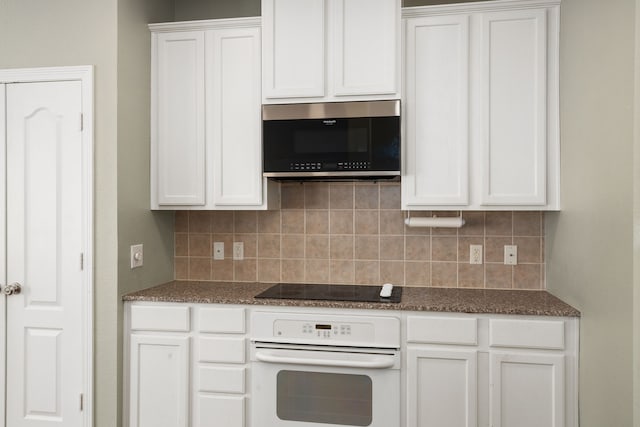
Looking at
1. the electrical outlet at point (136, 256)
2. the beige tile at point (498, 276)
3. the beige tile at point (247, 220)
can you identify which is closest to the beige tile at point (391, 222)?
the beige tile at point (498, 276)

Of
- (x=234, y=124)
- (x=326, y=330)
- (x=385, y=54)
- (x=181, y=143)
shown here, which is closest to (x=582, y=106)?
(x=385, y=54)

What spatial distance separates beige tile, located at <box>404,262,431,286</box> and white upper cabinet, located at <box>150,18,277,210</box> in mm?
902

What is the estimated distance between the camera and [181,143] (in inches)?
104

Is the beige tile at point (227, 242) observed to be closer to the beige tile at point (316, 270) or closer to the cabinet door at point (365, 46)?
the beige tile at point (316, 270)

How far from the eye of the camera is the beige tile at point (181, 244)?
296 centimetres

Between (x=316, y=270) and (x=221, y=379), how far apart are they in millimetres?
836

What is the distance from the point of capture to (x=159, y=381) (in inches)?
94.5

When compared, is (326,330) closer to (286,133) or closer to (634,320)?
(286,133)

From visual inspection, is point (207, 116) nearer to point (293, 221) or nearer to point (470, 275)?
point (293, 221)

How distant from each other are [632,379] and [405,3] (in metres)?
2.21

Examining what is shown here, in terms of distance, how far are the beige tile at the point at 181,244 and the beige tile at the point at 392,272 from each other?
121 centimetres

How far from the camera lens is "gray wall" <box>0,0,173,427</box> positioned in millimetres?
2371

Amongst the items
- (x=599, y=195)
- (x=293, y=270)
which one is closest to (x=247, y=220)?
(x=293, y=270)

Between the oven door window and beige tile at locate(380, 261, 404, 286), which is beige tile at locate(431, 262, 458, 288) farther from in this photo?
the oven door window
